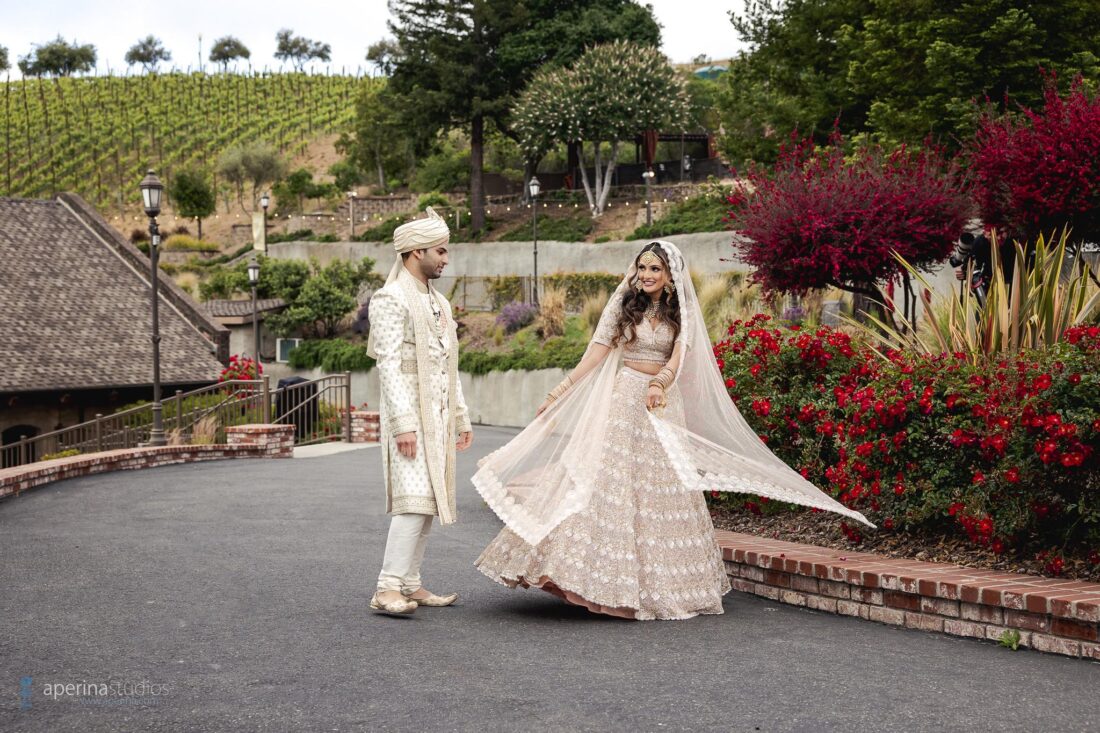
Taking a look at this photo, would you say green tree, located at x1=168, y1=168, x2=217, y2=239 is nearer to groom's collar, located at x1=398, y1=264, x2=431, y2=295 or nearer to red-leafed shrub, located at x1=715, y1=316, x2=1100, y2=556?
red-leafed shrub, located at x1=715, y1=316, x2=1100, y2=556

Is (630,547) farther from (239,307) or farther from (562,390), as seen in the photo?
(239,307)

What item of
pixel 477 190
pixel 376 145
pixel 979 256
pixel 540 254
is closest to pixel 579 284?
pixel 540 254

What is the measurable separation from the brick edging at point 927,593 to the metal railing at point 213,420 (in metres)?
14.7

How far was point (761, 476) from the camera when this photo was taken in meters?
6.71

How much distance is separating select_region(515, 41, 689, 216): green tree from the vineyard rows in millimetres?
37127

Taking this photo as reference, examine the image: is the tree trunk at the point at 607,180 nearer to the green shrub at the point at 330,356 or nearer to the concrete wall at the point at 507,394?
the green shrub at the point at 330,356

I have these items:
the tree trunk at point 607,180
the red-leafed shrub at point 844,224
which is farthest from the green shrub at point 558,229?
the red-leafed shrub at point 844,224

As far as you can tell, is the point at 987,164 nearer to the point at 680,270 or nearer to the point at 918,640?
the point at 680,270

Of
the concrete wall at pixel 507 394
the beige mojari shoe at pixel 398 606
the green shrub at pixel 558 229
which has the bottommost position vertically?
the concrete wall at pixel 507 394

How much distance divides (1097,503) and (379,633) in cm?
370

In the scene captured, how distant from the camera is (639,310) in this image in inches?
267

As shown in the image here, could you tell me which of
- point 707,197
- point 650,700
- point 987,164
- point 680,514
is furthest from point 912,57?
point 650,700

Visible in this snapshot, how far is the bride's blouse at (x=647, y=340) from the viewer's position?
6.74 meters

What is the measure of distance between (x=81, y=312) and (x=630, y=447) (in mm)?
28274
